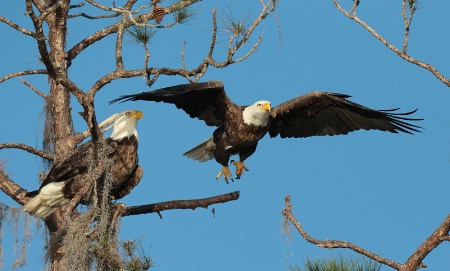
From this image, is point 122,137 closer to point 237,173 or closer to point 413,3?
point 237,173

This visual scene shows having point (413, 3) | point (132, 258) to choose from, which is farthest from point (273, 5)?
point (132, 258)

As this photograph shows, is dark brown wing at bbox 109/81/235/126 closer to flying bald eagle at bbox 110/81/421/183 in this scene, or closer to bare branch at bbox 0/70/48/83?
flying bald eagle at bbox 110/81/421/183

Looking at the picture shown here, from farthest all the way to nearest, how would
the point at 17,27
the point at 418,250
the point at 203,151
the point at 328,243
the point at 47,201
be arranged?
the point at 203,151 < the point at 47,201 < the point at 17,27 < the point at 328,243 < the point at 418,250

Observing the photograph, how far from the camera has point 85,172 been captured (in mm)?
6348

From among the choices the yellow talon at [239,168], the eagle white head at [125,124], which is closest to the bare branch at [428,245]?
the eagle white head at [125,124]

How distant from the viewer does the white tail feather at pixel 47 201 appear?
21.0ft

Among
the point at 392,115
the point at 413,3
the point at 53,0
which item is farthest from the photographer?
the point at 392,115

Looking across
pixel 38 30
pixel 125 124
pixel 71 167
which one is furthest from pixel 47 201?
pixel 38 30

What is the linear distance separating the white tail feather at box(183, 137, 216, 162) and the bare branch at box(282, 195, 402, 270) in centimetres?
271

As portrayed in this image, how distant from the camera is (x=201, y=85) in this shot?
7.39 metres

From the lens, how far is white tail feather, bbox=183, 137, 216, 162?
27.3 feet

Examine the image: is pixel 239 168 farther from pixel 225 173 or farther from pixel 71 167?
pixel 71 167

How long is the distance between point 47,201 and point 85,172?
0.38 m

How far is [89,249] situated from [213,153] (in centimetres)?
322
